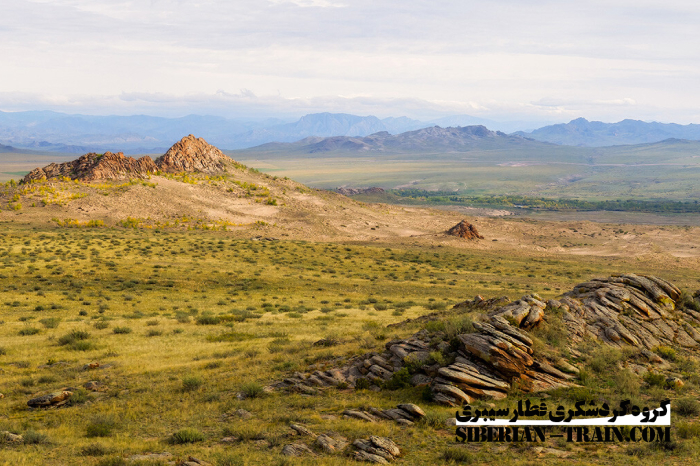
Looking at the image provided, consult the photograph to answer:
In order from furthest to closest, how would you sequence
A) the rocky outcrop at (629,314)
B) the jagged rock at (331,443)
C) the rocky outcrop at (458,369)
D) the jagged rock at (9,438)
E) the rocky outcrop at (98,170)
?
the rocky outcrop at (98,170) < the rocky outcrop at (629,314) < the rocky outcrop at (458,369) < the jagged rock at (9,438) < the jagged rock at (331,443)

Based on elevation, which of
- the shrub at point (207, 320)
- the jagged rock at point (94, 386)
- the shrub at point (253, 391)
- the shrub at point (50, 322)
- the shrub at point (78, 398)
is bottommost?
the shrub at point (207, 320)

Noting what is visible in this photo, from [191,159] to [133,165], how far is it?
14001mm

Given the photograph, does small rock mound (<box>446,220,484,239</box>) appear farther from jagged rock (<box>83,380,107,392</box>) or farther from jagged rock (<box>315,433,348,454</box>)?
jagged rock (<box>315,433,348,454</box>)

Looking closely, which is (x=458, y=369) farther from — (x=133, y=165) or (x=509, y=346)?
(x=133, y=165)

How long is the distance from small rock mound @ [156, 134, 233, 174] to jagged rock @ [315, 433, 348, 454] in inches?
4077

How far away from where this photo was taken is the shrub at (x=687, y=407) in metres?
15.2

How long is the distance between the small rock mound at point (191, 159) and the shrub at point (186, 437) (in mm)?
101909

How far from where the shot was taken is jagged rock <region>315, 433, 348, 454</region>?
12.9 meters

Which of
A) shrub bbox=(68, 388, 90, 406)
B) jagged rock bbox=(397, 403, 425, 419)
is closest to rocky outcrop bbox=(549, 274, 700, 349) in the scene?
jagged rock bbox=(397, 403, 425, 419)

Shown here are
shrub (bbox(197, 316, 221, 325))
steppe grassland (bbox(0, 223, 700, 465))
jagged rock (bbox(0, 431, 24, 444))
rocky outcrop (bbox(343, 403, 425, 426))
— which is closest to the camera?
jagged rock (bbox(0, 431, 24, 444))

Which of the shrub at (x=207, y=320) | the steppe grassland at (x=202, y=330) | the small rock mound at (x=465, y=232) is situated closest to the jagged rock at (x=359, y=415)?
the steppe grassland at (x=202, y=330)

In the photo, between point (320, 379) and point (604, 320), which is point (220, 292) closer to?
point (320, 379)

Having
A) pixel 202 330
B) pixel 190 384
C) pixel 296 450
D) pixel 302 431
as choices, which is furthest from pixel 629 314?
pixel 202 330

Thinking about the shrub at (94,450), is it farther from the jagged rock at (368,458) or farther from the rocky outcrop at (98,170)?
the rocky outcrop at (98,170)
